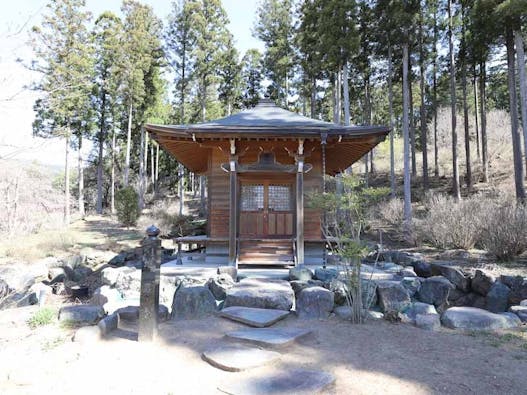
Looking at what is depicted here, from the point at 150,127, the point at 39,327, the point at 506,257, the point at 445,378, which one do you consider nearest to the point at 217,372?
the point at 445,378

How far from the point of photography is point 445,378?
10.1ft

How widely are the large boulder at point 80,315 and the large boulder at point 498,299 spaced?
7.10 metres

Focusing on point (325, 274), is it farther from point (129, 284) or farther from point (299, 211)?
point (129, 284)

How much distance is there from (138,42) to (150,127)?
1921cm

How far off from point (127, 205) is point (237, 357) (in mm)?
18408

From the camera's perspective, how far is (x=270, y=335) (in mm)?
4117

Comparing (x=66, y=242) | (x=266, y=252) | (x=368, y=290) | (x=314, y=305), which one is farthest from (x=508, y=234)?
(x=66, y=242)

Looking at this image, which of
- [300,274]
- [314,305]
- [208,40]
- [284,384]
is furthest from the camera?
[208,40]

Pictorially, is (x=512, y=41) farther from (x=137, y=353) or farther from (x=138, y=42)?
(x=138, y=42)

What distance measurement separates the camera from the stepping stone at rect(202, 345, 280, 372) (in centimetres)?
329

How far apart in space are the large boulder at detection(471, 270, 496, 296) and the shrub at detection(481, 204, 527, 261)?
7.90ft

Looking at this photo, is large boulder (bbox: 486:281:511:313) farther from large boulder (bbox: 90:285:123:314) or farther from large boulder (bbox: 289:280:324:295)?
large boulder (bbox: 90:285:123:314)

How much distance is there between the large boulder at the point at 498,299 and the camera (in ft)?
22.7

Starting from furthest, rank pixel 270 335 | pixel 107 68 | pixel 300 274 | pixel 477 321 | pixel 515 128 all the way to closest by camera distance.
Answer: pixel 107 68 → pixel 515 128 → pixel 300 274 → pixel 477 321 → pixel 270 335
